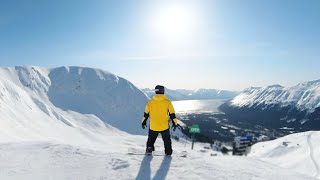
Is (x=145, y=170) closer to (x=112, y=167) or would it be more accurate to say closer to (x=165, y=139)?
(x=112, y=167)

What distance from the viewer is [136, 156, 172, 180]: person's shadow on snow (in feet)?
30.6

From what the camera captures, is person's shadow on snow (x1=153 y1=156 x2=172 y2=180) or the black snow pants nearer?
person's shadow on snow (x1=153 y1=156 x2=172 y2=180)

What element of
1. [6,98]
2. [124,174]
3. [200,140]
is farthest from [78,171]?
[200,140]

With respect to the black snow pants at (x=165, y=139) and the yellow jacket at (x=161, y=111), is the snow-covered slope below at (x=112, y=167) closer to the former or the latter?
the black snow pants at (x=165, y=139)

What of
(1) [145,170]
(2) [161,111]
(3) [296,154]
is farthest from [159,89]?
(3) [296,154]

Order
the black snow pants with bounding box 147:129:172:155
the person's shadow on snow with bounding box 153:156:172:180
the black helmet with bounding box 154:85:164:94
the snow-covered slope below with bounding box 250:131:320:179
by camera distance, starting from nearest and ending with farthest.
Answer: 1. the person's shadow on snow with bounding box 153:156:172:180
2. the black snow pants with bounding box 147:129:172:155
3. the black helmet with bounding box 154:85:164:94
4. the snow-covered slope below with bounding box 250:131:320:179

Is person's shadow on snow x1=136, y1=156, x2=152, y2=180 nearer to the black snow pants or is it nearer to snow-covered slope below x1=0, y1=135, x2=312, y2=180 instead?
snow-covered slope below x1=0, y1=135, x2=312, y2=180

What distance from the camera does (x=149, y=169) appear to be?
397 inches

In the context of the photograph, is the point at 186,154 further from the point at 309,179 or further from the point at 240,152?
the point at 240,152

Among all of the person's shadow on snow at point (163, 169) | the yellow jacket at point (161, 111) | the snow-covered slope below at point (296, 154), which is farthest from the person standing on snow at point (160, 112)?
the snow-covered slope below at point (296, 154)

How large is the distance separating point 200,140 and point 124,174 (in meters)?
191

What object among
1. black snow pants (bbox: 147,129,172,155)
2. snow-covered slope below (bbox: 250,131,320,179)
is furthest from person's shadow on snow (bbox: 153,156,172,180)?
snow-covered slope below (bbox: 250,131,320,179)

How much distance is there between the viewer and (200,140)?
7756 inches

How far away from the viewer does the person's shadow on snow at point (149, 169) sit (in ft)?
30.6
